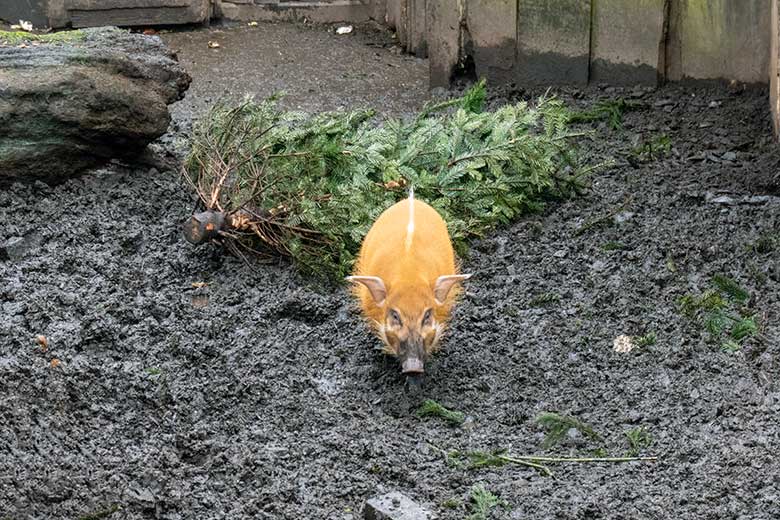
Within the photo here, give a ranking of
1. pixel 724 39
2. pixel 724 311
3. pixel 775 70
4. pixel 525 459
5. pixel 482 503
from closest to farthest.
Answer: pixel 482 503, pixel 525 459, pixel 724 311, pixel 775 70, pixel 724 39

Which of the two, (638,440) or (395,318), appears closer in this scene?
(638,440)

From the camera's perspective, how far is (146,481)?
4.38 m

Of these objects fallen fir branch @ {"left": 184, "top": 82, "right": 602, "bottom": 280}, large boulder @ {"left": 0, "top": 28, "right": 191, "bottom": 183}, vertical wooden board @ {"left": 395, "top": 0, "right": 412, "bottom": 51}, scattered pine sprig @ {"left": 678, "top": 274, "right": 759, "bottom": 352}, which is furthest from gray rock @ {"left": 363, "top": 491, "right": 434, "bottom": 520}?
vertical wooden board @ {"left": 395, "top": 0, "right": 412, "bottom": 51}

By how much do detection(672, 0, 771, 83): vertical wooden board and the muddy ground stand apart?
0.46m

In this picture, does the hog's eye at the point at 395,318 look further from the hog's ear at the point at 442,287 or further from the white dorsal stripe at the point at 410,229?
the white dorsal stripe at the point at 410,229

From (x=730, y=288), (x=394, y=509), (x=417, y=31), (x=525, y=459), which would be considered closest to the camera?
(x=394, y=509)

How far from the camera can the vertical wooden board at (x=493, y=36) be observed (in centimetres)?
821

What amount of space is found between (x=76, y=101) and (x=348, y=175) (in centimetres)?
145

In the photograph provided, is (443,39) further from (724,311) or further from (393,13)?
(724,311)

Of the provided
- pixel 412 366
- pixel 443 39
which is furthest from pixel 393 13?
pixel 412 366

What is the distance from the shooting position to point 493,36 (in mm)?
8297

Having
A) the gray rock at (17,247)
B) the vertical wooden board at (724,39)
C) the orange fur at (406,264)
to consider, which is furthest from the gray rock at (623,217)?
the gray rock at (17,247)

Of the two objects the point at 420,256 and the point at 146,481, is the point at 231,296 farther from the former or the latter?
the point at 146,481

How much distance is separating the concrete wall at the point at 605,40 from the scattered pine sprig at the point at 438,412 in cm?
369
